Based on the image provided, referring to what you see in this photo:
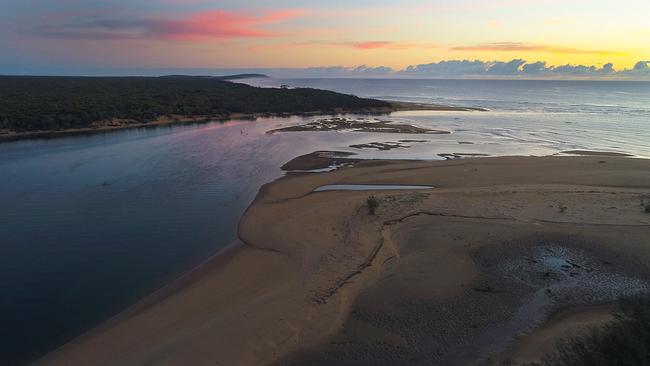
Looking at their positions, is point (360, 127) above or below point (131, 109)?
below

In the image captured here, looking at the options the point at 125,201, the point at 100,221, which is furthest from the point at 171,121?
the point at 100,221

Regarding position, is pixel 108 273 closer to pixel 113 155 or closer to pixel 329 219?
pixel 329 219

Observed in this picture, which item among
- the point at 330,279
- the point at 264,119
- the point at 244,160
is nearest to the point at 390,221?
the point at 330,279

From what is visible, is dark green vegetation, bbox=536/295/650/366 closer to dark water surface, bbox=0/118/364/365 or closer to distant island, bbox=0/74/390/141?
dark water surface, bbox=0/118/364/365

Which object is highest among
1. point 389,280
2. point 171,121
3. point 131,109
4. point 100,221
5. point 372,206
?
point 131,109

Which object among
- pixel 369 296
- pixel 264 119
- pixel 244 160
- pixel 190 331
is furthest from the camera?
pixel 264 119

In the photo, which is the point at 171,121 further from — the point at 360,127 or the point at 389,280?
the point at 389,280

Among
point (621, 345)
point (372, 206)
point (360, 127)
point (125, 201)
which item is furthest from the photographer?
point (360, 127)
